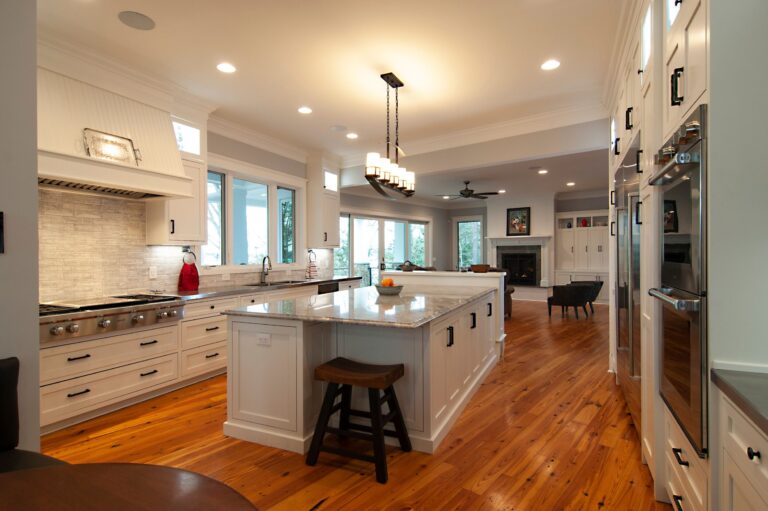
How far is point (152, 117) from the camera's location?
3.68 metres

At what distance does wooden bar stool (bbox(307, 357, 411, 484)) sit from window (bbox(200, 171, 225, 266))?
2.94m

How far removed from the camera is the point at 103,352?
10.0 feet

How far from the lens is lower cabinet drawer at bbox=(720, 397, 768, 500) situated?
1016 mm

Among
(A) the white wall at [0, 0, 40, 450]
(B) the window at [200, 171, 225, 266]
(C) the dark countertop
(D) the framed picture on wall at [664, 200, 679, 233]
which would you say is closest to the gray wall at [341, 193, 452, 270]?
(B) the window at [200, 171, 225, 266]

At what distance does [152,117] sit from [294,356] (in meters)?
2.73

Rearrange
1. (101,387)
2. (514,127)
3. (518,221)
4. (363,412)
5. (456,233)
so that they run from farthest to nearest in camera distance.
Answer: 1. (456,233)
2. (518,221)
3. (514,127)
4. (101,387)
5. (363,412)

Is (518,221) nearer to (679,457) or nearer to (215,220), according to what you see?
(215,220)

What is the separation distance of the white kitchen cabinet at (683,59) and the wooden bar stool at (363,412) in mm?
1860

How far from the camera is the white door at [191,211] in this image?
4004 millimetres

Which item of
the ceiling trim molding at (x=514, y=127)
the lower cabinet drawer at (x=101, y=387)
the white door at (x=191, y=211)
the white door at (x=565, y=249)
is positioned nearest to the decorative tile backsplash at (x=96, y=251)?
the white door at (x=191, y=211)

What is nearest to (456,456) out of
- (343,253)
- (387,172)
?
(387,172)

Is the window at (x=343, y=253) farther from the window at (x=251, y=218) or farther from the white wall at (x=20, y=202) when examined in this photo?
the white wall at (x=20, y=202)

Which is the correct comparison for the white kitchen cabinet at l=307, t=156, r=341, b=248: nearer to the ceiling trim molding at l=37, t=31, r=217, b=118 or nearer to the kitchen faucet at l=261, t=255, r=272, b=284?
the kitchen faucet at l=261, t=255, r=272, b=284

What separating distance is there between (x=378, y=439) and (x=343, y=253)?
6.63 m
